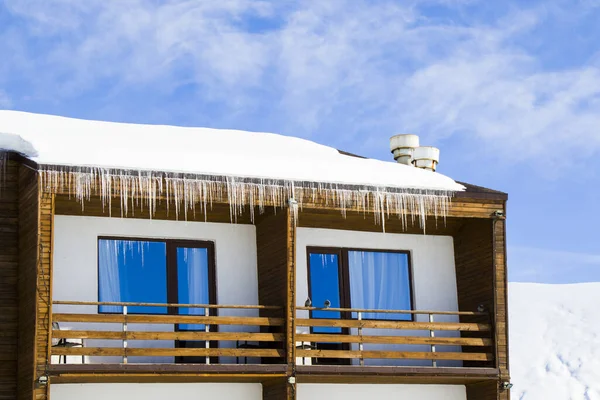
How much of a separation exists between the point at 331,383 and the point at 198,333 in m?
2.95

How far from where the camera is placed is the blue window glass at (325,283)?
21219 millimetres

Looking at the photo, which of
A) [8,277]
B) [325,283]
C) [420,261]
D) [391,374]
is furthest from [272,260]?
[8,277]

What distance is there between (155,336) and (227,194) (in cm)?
253

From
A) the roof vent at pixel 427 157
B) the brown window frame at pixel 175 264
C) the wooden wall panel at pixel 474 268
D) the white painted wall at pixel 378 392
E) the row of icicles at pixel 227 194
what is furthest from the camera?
the roof vent at pixel 427 157

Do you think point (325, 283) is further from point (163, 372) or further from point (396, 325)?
point (163, 372)

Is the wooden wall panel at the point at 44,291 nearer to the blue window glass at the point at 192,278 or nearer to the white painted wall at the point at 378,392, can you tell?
the blue window glass at the point at 192,278

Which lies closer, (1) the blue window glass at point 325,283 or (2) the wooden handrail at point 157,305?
(2) the wooden handrail at point 157,305

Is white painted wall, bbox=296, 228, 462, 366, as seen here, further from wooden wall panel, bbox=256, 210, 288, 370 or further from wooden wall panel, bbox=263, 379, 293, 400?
wooden wall panel, bbox=263, 379, 293, 400

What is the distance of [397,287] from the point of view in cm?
2208

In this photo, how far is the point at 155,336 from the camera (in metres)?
18.9

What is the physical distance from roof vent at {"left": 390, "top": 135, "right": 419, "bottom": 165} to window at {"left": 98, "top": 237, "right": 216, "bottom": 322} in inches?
245

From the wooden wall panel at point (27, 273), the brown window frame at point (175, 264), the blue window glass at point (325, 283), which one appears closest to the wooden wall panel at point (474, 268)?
the blue window glass at point (325, 283)

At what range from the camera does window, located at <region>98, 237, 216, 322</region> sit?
19875 millimetres

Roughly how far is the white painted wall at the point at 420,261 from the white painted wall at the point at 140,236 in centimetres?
110
